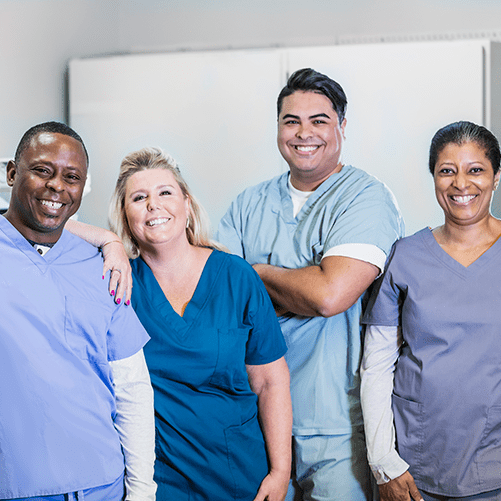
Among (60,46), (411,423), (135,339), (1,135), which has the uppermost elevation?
(60,46)

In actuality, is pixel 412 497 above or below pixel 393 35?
below

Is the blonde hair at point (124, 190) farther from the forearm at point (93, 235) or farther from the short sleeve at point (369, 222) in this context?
the short sleeve at point (369, 222)

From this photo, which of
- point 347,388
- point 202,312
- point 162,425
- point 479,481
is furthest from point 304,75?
Answer: point 479,481

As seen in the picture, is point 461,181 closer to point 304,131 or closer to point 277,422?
point 304,131

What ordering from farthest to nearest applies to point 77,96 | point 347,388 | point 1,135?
point 77,96
point 1,135
point 347,388

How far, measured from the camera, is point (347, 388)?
1.46 meters

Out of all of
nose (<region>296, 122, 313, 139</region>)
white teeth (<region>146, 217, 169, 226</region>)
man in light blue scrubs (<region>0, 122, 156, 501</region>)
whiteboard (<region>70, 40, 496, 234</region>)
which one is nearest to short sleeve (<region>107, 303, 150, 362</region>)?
man in light blue scrubs (<region>0, 122, 156, 501</region>)

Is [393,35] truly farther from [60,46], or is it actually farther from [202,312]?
[202,312]

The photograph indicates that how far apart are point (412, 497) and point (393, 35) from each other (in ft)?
7.14

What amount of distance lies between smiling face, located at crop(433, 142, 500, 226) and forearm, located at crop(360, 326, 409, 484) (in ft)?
1.08

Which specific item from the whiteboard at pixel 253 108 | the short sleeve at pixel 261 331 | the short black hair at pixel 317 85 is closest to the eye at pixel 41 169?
the short sleeve at pixel 261 331

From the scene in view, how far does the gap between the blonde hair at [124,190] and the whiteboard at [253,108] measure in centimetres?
→ 94

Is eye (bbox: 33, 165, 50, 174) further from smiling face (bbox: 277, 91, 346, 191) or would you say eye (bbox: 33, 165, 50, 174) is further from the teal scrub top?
smiling face (bbox: 277, 91, 346, 191)

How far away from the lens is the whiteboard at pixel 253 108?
2.21 metres
